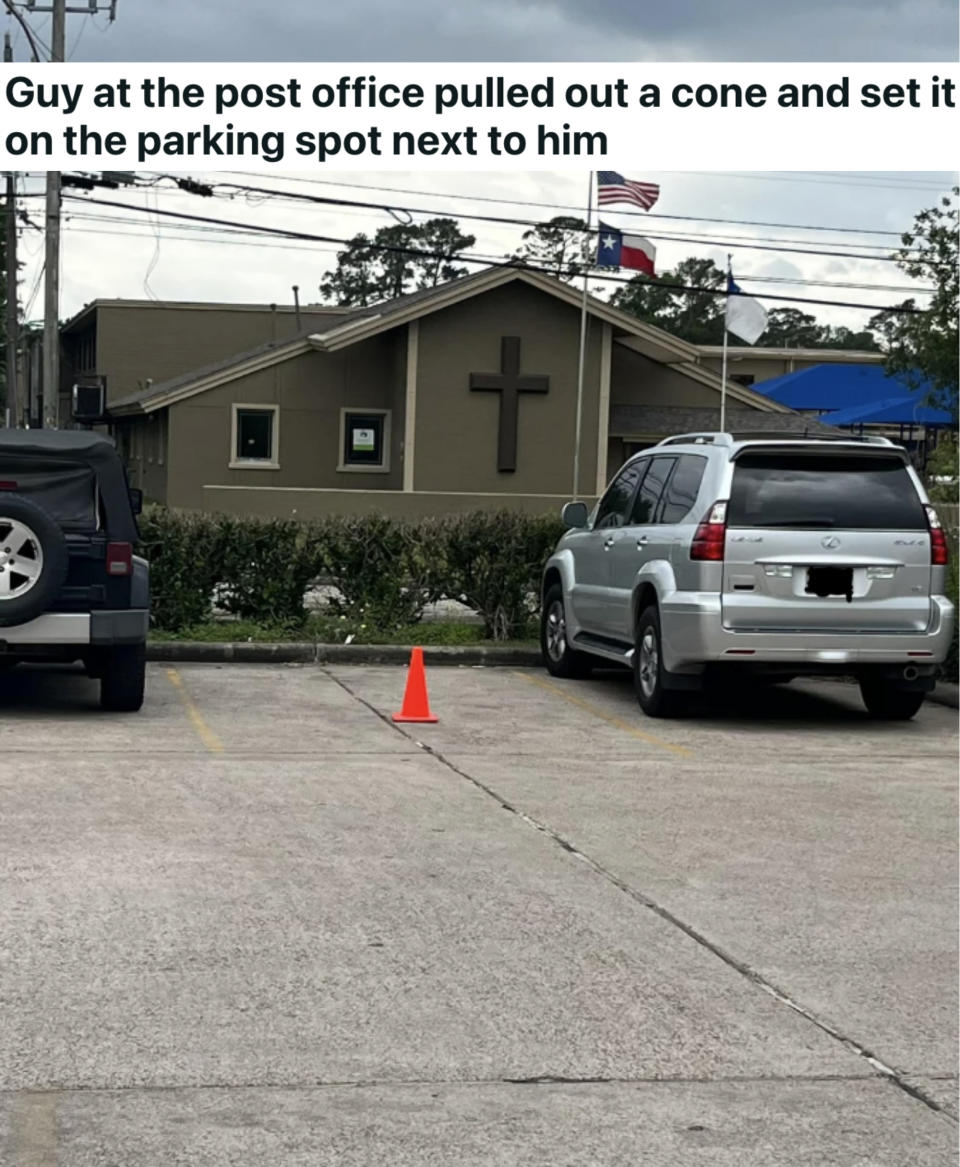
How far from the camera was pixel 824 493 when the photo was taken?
13062 millimetres

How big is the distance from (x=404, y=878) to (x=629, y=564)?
6668mm

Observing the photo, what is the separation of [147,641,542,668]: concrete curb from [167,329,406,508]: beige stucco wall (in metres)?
22.2

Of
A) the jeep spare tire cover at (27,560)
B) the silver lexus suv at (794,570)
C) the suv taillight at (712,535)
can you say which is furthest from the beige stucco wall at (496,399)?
the jeep spare tire cover at (27,560)

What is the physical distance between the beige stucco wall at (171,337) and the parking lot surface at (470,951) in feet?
161

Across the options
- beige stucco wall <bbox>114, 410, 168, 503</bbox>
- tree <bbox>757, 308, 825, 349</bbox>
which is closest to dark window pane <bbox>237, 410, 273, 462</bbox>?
beige stucco wall <bbox>114, 410, 168, 503</bbox>

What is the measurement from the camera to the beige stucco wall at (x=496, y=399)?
127 feet

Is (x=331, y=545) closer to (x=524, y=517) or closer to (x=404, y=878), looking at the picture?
(x=524, y=517)

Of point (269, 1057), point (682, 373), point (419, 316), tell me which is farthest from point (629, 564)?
point (682, 373)

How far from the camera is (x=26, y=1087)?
5121 millimetres

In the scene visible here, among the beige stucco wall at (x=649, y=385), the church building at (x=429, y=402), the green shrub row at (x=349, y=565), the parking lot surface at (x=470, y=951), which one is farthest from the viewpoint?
the beige stucco wall at (x=649, y=385)

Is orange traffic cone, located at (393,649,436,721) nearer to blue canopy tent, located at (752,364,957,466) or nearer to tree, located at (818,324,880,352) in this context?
blue canopy tent, located at (752,364,957,466)

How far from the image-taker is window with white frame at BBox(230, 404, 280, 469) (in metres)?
39.5

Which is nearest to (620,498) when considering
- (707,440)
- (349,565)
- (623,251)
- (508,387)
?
(707,440)

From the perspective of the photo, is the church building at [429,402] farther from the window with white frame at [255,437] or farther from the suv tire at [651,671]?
the suv tire at [651,671]
